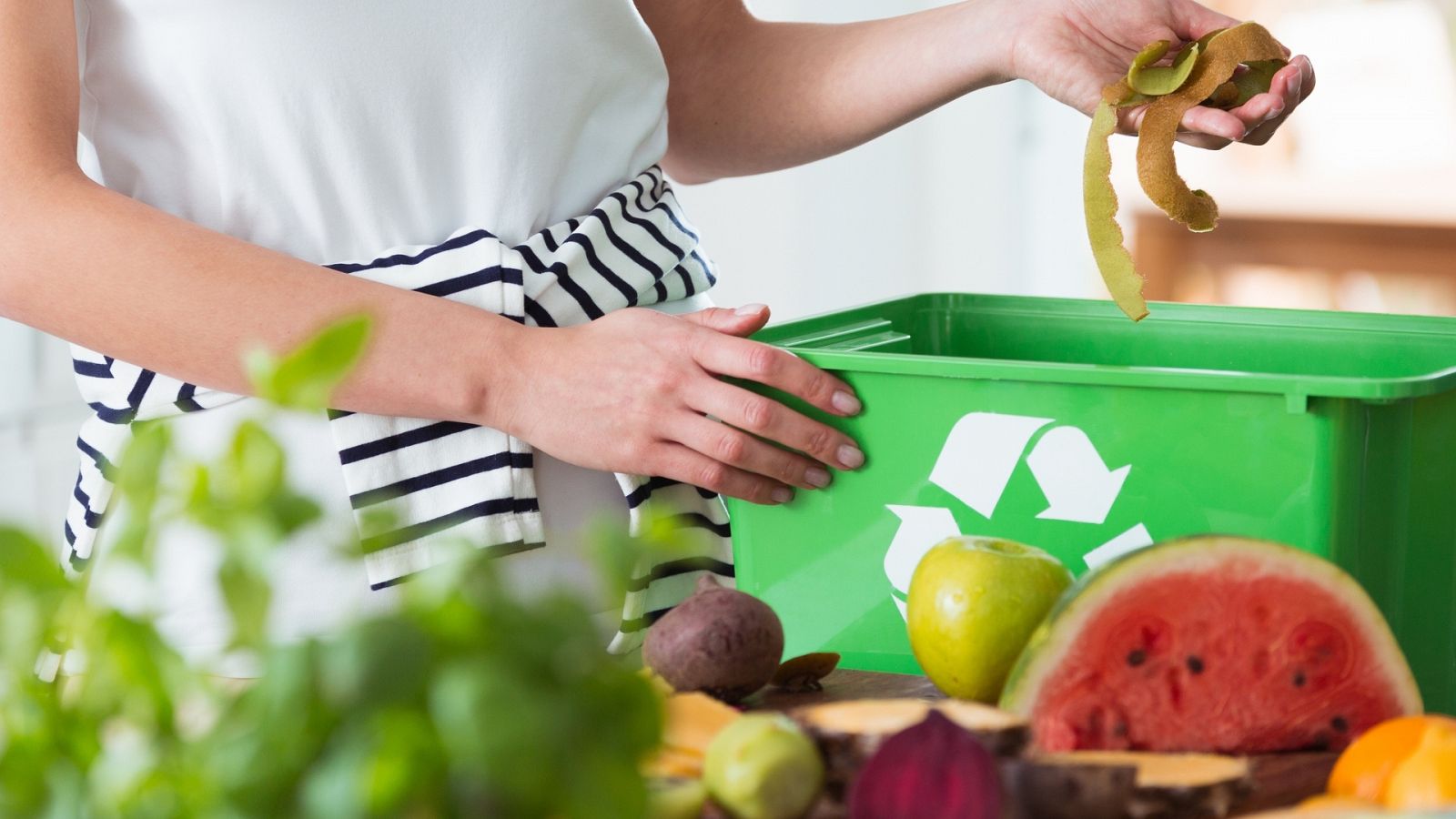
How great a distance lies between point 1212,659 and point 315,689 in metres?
0.38

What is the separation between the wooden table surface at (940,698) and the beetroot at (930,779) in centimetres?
15

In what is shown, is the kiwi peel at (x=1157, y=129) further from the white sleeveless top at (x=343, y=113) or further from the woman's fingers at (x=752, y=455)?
the white sleeveless top at (x=343, y=113)

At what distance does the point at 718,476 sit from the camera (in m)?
0.77

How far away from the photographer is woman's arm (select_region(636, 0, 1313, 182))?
3.12ft

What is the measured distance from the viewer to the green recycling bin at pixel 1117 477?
634 millimetres

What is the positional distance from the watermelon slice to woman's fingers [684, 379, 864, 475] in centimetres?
19

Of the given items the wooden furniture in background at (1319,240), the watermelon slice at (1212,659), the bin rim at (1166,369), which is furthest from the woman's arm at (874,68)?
the wooden furniture in background at (1319,240)

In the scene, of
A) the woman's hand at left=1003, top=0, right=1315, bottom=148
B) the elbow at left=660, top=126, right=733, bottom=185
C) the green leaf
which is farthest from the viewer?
the elbow at left=660, top=126, right=733, bottom=185

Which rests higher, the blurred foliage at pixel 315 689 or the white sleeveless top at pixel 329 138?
the white sleeveless top at pixel 329 138

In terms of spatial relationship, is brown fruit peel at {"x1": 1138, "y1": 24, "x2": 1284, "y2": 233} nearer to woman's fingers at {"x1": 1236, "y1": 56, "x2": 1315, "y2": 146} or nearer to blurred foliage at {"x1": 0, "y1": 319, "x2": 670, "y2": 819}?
woman's fingers at {"x1": 1236, "y1": 56, "x2": 1315, "y2": 146}

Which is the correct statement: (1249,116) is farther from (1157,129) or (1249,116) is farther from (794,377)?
(794,377)

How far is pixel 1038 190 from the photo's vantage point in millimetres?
3064

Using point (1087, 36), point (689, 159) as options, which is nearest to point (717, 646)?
point (1087, 36)

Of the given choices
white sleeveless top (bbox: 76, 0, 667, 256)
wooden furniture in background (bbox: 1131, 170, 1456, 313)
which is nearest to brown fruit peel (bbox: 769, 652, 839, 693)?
white sleeveless top (bbox: 76, 0, 667, 256)
